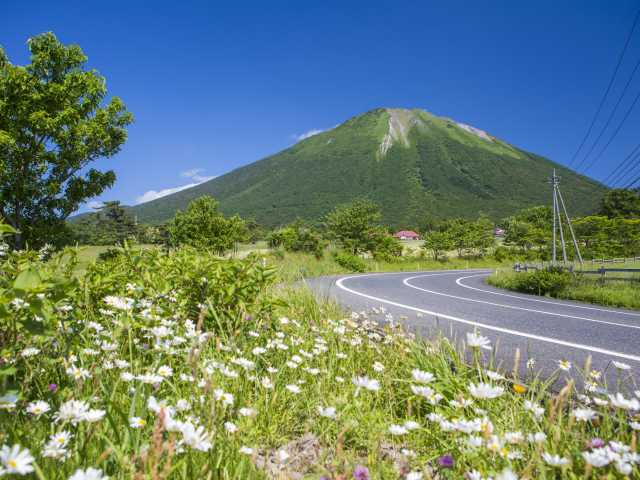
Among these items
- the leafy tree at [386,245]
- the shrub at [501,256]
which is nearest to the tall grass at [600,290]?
the leafy tree at [386,245]

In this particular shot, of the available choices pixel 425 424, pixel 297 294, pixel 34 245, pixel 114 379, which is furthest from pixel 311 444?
pixel 34 245

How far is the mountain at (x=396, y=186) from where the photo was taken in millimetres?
136125

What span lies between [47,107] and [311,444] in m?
16.6

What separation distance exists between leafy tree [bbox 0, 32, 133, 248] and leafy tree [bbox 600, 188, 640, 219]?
87.3 meters

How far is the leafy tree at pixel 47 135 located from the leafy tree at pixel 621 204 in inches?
3437

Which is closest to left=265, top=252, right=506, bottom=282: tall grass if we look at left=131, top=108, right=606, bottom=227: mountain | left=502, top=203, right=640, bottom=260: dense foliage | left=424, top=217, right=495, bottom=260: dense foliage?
left=424, top=217, right=495, bottom=260: dense foliage

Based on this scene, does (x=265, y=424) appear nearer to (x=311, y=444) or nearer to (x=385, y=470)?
(x=311, y=444)

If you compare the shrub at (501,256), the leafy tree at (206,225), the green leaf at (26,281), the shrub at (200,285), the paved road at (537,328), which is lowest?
the shrub at (501,256)

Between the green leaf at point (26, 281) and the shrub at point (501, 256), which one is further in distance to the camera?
the shrub at point (501, 256)

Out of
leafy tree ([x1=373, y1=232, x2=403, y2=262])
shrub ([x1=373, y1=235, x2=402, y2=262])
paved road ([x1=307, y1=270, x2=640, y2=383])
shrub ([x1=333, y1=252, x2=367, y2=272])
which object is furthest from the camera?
leafy tree ([x1=373, y1=232, x2=403, y2=262])

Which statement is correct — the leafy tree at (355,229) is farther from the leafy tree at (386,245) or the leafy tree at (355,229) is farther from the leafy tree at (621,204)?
the leafy tree at (621,204)

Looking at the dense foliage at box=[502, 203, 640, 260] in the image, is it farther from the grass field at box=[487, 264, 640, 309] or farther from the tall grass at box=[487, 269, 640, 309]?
the tall grass at box=[487, 269, 640, 309]

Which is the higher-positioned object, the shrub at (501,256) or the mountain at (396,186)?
the mountain at (396,186)

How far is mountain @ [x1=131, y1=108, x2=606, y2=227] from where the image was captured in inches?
5359
